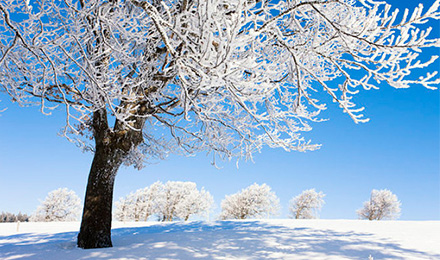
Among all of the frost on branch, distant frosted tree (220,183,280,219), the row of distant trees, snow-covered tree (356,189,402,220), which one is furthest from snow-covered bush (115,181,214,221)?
the frost on branch

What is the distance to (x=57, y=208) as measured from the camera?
33.4 metres

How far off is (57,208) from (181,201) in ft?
47.3

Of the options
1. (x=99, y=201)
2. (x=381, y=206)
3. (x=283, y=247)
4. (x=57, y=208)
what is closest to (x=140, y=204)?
(x=57, y=208)

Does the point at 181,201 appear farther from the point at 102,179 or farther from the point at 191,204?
the point at 102,179

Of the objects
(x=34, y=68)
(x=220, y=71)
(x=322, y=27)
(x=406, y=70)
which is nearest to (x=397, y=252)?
(x=406, y=70)

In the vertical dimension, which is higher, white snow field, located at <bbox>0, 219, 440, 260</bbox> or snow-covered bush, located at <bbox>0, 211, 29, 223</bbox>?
snow-covered bush, located at <bbox>0, 211, 29, 223</bbox>

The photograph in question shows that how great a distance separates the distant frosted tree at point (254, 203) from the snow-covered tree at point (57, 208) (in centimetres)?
1880

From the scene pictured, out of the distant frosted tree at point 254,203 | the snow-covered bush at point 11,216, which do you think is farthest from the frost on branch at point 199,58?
the snow-covered bush at point 11,216

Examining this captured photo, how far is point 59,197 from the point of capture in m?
33.8

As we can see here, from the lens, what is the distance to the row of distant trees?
1183 inches

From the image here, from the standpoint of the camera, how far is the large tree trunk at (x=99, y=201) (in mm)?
5379

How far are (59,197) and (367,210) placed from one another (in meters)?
34.8

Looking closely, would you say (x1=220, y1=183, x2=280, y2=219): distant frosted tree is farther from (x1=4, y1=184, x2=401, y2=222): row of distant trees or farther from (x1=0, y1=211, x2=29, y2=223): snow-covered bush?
(x1=0, y1=211, x2=29, y2=223): snow-covered bush

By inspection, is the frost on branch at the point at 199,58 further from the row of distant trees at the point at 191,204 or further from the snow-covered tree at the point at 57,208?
the snow-covered tree at the point at 57,208
